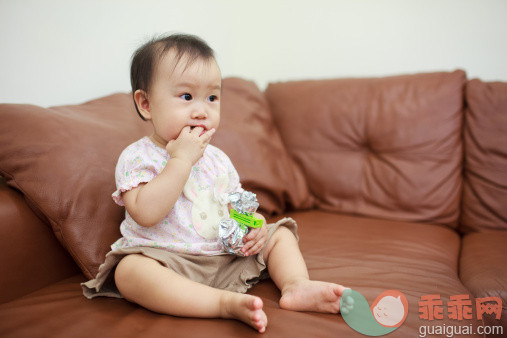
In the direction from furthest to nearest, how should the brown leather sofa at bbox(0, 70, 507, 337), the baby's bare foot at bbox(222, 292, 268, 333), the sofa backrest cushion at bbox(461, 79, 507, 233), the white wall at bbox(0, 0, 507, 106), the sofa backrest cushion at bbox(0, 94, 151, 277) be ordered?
the sofa backrest cushion at bbox(461, 79, 507, 233), the white wall at bbox(0, 0, 507, 106), the sofa backrest cushion at bbox(0, 94, 151, 277), the brown leather sofa at bbox(0, 70, 507, 337), the baby's bare foot at bbox(222, 292, 268, 333)

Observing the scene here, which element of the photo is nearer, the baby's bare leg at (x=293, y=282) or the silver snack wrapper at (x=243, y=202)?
the baby's bare leg at (x=293, y=282)

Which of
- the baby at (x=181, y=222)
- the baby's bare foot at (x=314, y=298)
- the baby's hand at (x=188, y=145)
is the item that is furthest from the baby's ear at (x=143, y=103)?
the baby's bare foot at (x=314, y=298)

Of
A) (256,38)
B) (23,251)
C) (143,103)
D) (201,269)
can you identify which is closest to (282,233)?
(201,269)

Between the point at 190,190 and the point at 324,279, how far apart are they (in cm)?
38

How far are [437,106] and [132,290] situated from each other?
1209 mm

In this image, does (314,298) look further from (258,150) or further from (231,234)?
(258,150)

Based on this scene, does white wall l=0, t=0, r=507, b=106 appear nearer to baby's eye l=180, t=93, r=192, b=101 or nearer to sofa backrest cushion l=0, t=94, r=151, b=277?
sofa backrest cushion l=0, t=94, r=151, b=277

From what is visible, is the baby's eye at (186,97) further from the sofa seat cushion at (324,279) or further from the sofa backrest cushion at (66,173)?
the sofa seat cushion at (324,279)

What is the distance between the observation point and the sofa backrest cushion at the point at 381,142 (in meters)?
1.42

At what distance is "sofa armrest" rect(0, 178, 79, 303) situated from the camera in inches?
32.8

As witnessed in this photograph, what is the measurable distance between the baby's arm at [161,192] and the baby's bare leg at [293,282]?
0.28 metres

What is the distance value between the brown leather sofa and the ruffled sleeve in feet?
0.35

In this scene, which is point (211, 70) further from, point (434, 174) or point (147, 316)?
point (434, 174)

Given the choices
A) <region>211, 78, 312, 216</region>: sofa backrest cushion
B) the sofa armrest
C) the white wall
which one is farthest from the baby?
the white wall
